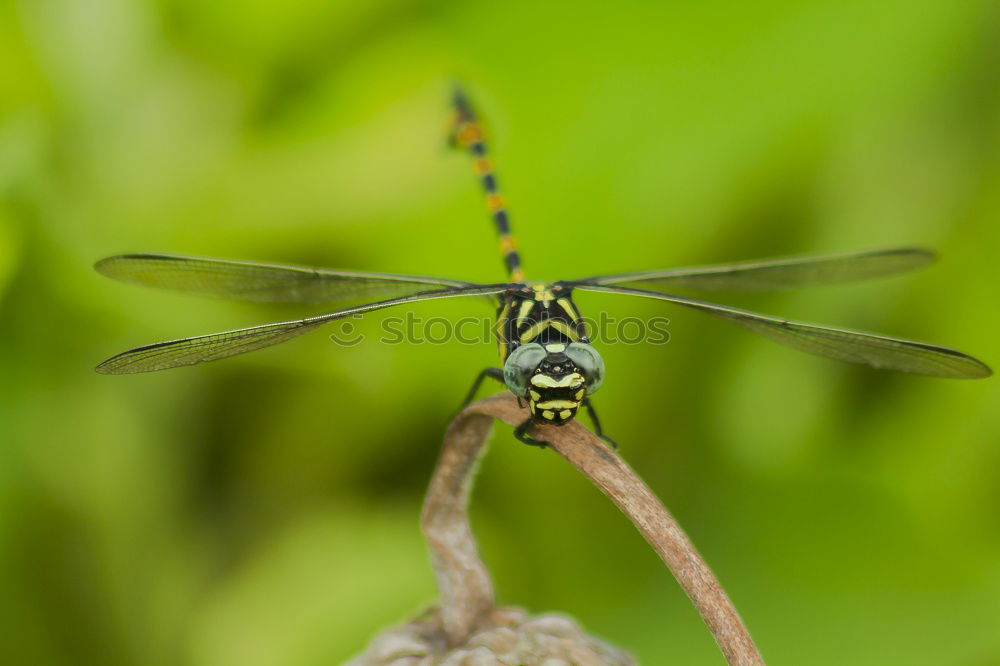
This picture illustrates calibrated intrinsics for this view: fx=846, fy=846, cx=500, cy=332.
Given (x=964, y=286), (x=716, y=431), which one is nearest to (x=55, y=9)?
(x=716, y=431)

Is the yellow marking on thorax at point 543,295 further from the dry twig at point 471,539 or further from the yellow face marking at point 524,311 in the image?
the dry twig at point 471,539

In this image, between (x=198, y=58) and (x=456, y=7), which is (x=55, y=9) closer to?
(x=198, y=58)

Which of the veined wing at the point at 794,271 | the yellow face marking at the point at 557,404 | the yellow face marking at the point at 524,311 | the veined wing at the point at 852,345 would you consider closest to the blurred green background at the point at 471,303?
Answer: the veined wing at the point at 794,271

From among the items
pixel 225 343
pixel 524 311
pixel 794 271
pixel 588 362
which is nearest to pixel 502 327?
pixel 524 311

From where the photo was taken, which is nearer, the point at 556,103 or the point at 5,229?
the point at 5,229

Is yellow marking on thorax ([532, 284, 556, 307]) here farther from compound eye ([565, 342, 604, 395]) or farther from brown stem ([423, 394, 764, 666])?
brown stem ([423, 394, 764, 666])

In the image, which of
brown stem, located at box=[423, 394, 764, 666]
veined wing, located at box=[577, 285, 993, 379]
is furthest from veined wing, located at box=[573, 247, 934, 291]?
brown stem, located at box=[423, 394, 764, 666]
